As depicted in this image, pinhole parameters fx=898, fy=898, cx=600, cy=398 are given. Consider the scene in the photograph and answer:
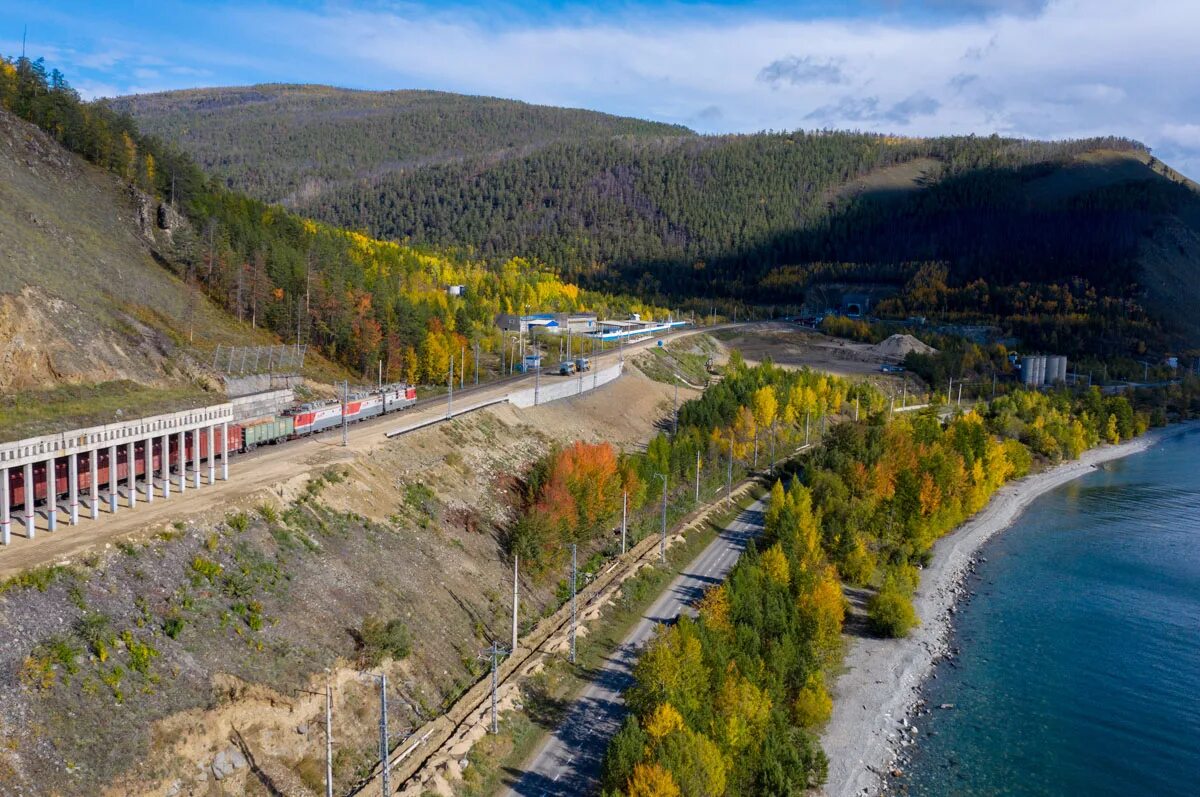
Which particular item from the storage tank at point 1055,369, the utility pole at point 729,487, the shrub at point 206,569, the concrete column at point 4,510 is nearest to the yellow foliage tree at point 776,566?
the utility pole at point 729,487

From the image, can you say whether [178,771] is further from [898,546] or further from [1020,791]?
[898,546]

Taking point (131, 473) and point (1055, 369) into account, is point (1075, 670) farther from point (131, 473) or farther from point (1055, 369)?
point (1055, 369)

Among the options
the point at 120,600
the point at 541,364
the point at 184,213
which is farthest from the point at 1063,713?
the point at 184,213

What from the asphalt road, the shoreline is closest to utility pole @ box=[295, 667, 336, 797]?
the asphalt road

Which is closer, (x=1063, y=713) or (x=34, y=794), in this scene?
(x=34, y=794)

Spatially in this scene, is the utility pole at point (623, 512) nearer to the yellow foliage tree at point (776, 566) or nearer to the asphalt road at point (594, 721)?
the asphalt road at point (594, 721)

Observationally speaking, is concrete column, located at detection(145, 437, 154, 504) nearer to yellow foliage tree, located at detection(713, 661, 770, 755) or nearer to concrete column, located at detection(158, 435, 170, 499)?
concrete column, located at detection(158, 435, 170, 499)
